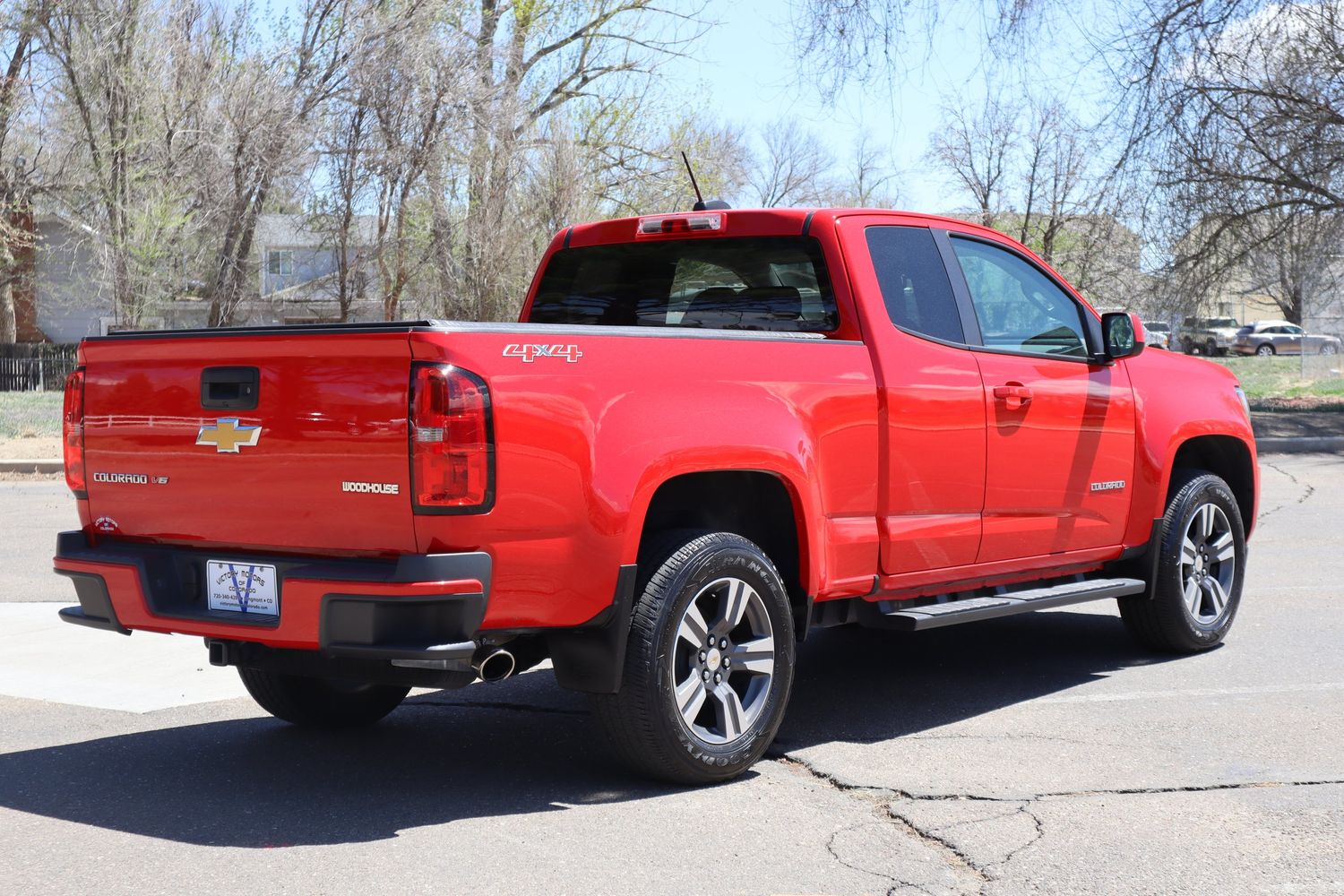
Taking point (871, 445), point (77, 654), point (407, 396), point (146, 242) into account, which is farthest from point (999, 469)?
point (146, 242)

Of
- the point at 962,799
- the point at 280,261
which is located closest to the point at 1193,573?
the point at 962,799

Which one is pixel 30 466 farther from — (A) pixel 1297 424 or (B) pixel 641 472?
(A) pixel 1297 424

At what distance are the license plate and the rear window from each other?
7.30 ft

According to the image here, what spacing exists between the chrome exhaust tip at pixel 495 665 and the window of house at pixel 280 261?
23045 mm

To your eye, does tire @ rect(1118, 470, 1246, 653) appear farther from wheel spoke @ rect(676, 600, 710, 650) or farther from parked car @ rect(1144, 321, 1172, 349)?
wheel spoke @ rect(676, 600, 710, 650)

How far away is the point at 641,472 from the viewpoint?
471 cm

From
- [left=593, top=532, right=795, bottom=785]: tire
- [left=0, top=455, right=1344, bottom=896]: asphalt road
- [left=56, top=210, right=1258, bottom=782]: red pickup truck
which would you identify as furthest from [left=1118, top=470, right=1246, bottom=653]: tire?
[left=593, top=532, right=795, bottom=785]: tire

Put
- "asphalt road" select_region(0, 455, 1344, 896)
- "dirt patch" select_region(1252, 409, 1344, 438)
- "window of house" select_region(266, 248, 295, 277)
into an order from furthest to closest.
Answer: "window of house" select_region(266, 248, 295, 277) < "dirt patch" select_region(1252, 409, 1344, 438) < "asphalt road" select_region(0, 455, 1344, 896)

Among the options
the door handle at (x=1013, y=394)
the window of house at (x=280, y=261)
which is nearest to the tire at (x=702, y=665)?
the door handle at (x=1013, y=394)

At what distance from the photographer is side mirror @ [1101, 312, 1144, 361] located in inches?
→ 267

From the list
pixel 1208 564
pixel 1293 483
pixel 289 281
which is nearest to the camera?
pixel 1208 564

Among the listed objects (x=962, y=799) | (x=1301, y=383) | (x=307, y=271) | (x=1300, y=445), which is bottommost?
(x=962, y=799)

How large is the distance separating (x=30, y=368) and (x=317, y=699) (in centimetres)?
3470

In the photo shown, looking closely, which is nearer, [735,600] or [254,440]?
[254,440]
